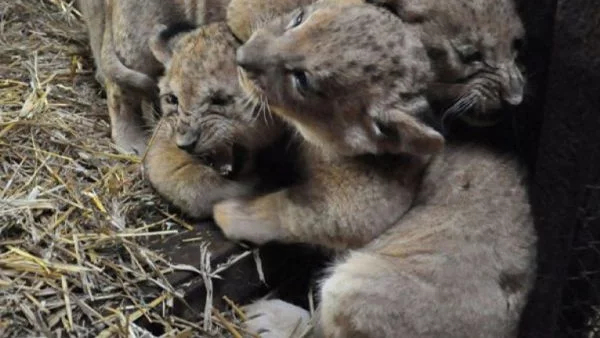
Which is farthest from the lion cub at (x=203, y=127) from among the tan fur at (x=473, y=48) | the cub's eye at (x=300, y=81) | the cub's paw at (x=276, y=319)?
the tan fur at (x=473, y=48)

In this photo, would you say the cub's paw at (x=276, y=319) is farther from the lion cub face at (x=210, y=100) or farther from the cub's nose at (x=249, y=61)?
the cub's nose at (x=249, y=61)

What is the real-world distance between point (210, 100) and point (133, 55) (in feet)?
2.94

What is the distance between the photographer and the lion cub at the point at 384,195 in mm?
4180

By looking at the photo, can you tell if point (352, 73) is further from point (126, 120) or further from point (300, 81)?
point (126, 120)

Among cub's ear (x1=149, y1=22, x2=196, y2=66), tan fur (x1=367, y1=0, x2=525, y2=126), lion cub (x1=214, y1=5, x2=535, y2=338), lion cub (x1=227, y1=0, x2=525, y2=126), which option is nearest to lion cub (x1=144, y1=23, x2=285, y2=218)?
cub's ear (x1=149, y1=22, x2=196, y2=66)

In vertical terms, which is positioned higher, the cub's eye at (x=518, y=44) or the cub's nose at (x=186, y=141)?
the cub's eye at (x=518, y=44)

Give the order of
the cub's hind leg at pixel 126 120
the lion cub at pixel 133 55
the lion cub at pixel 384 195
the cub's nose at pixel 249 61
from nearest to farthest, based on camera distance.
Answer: the lion cub at pixel 384 195, the cub's nose at pixel 249 61, the lion cub at pixel 133 55, the cub's hind leg at pixel 126 120

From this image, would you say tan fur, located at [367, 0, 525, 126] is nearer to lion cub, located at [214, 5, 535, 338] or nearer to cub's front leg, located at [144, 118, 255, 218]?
lion cub, located at [214, 5, 535, 338]

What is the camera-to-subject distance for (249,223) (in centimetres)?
473

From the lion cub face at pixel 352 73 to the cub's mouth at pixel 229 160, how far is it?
0.58m

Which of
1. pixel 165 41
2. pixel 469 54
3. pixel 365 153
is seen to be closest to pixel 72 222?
pixel 165 41

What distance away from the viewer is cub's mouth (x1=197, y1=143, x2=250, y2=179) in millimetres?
4863

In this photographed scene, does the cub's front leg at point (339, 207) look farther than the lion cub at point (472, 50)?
Yes

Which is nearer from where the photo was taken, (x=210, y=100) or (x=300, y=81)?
(x=300, y=81)
